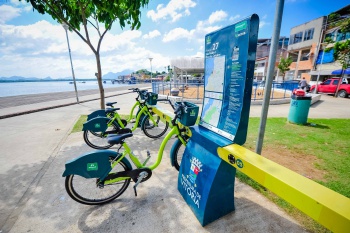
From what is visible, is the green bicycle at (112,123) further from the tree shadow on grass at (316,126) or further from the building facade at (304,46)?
the building facade at (304,46)

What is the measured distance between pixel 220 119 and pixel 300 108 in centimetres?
571

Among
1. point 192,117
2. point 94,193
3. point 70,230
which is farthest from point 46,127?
point 192,117

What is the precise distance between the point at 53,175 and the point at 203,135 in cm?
307

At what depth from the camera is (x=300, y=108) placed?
623 centimetres

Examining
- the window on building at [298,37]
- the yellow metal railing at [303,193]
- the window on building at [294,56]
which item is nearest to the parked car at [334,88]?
the window on building at [298,37]

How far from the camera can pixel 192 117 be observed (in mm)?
2527

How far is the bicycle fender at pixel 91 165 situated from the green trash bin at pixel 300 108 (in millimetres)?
6780

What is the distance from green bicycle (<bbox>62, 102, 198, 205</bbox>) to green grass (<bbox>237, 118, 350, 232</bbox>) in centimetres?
166

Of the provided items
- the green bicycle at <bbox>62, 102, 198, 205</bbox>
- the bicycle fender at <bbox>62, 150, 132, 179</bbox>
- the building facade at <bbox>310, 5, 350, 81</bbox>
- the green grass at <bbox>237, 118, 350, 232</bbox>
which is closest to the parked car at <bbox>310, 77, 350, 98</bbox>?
the building facade at <bbox>310, 5, 350, 81</bbox>

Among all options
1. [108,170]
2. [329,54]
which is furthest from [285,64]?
[108,170]

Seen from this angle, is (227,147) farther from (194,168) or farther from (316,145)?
(316,145)

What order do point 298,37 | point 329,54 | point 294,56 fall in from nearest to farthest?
point 329,54 < point 298,37 < point 294,56

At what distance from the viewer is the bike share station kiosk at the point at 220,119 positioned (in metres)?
1.82

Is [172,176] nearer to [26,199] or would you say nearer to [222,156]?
[222,156]
